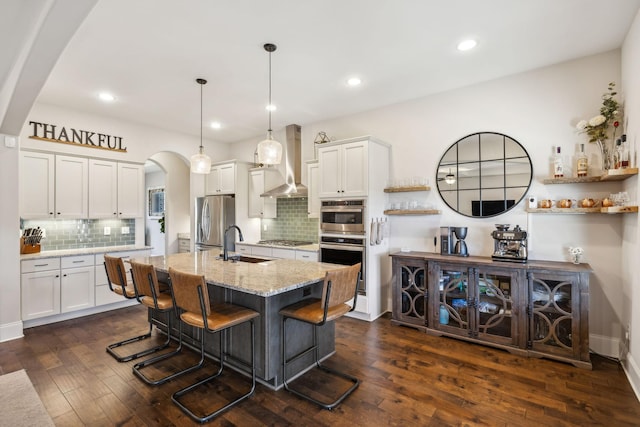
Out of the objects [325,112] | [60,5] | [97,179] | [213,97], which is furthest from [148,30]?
[97,179]

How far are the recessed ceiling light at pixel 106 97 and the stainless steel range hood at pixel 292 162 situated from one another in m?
2.51

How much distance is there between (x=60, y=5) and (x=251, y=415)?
2715 mm

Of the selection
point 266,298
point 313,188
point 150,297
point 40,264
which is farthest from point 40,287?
point 313,188

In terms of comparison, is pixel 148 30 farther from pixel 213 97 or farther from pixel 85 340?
pixel 85 340

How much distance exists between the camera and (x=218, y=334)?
2846mm

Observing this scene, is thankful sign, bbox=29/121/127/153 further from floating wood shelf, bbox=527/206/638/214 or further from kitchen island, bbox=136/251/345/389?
floating wood shelf, bbox=527/206/638/214

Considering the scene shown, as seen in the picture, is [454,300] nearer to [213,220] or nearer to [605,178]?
[605,178]

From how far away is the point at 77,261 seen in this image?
164 inches

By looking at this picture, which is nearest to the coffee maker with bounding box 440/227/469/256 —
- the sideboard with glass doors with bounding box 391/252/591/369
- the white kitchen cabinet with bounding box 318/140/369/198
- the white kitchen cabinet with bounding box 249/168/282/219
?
the sideboard with glass doors with bounding box 391/252/591/369

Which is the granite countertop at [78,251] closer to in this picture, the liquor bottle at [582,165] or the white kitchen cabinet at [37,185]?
the white kitchen cabinet at [37,185]

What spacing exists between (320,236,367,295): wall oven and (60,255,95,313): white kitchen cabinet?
3.21 meters

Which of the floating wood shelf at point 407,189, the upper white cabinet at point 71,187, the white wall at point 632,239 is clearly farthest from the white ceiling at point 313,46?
the floating wood shelf at point 407,189

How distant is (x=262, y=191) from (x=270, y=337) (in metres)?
3.57

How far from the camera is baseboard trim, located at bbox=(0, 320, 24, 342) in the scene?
344 centimetres
